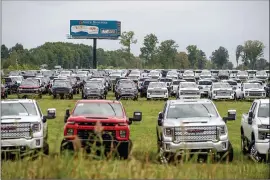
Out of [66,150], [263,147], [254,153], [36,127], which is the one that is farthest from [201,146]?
[66,150]

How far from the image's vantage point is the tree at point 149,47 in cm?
10488

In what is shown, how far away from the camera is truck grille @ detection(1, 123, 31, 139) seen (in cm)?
1677

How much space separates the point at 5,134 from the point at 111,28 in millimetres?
81514

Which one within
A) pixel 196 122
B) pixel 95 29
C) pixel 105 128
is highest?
pixel 95 29

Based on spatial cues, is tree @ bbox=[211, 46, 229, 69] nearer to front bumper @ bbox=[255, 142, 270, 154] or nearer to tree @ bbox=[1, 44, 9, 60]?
tree @ bbox=[1, 44, 9, 60]

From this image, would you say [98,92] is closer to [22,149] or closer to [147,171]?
[22,149]

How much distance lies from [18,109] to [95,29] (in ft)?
256

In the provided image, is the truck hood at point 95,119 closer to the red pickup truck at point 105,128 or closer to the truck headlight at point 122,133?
the red pickup truck at point 105,128

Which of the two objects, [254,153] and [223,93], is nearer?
[254,153]

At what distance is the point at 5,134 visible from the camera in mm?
16781

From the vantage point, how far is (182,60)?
123m

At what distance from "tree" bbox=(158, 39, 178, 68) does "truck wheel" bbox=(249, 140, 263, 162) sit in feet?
308

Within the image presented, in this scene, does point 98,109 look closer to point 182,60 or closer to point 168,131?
point 168,131

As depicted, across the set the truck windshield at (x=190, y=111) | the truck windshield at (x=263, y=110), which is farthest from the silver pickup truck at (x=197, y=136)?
the truck windshield at (x=263, y=110)
